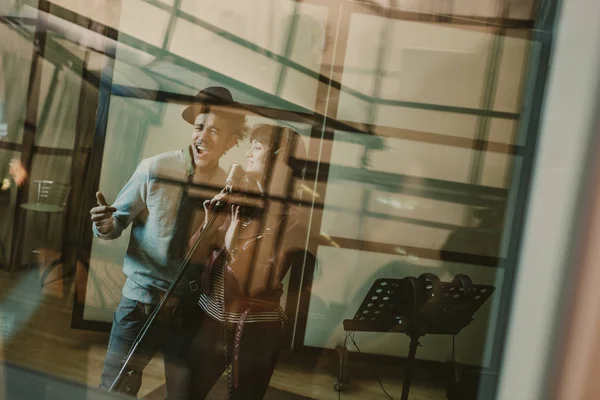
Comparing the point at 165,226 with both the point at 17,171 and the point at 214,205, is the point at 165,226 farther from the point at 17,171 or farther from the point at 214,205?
the point at 17,171

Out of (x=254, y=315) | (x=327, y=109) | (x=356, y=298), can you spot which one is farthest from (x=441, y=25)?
(x=254, y=315)

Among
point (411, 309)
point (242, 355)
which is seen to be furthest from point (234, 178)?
point (411, 309)

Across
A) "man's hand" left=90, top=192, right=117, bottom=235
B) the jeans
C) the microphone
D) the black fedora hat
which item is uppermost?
the black fedora hat

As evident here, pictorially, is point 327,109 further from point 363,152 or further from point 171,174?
point 171,174

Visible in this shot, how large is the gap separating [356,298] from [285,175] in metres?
0.42

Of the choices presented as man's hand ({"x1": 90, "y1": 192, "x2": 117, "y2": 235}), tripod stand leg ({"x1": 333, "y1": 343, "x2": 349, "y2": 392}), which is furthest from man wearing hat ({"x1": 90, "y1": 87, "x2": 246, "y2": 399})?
tripod stand leg ({"x1": 333, "y1": 343, "x2": 349, "y2": 392})

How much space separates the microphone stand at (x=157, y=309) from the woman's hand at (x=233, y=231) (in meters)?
0.04

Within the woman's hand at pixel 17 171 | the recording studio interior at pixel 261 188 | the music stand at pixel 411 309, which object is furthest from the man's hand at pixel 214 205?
the woman's hand at pixel 17 171

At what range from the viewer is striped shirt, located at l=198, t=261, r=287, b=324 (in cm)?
126

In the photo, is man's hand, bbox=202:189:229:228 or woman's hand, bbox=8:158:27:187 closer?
man's hand, bbox=202:189:229:228

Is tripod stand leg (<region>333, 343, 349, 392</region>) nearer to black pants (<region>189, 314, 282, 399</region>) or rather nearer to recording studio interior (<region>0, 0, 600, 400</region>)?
recording studio interior (<region>0, 0, 600, 400</region>)

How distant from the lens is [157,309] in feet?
4.33

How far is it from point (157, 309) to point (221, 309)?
0.20 m

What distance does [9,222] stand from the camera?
4.67 ft
